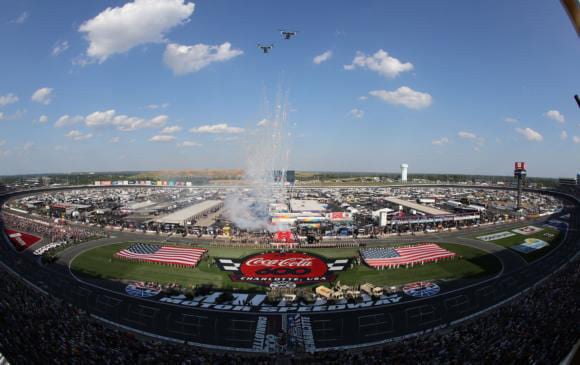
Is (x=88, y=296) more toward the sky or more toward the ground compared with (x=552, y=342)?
more toward the ground

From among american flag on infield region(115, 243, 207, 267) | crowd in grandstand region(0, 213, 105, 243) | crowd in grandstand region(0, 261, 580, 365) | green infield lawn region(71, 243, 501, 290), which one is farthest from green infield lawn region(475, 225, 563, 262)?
crowd in grandstand region(0, 213, 105, 243)

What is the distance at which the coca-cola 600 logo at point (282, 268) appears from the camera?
2553cm

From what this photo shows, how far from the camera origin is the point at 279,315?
19266 millimetres

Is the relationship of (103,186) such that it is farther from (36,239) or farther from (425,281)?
(425,281)

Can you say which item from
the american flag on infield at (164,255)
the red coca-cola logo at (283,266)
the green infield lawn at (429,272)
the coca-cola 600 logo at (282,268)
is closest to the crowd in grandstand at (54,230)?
the american flag on infield at (164,255)

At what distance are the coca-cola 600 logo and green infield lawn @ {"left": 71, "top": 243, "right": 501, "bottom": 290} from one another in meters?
1.18

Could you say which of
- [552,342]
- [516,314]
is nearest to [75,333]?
[552,342]

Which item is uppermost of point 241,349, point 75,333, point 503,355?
point 503,355

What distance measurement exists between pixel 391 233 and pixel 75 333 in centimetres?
3785

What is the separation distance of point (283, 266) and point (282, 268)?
54cm

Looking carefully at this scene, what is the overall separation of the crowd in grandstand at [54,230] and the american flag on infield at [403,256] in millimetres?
37217

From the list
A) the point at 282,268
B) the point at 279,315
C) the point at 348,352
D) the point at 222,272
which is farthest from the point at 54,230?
the point at 348,352

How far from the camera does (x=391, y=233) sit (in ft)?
136

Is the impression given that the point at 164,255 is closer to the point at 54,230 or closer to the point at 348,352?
the point at 348,352
